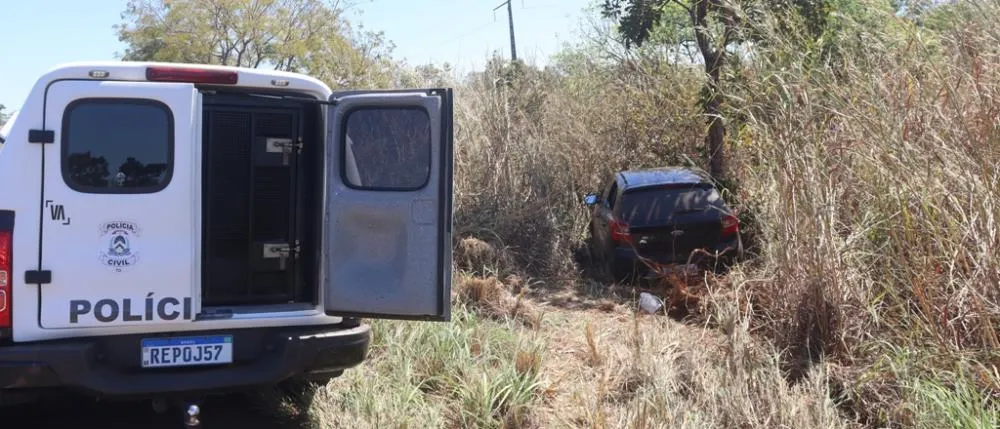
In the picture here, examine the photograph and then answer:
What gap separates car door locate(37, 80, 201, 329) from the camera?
4.20m

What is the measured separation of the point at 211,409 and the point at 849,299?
13.6ft

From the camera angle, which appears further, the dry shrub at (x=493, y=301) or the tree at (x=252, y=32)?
the tree at (x=252, y=32)

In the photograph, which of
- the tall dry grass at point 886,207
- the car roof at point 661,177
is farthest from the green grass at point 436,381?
the car roof at point 661,177

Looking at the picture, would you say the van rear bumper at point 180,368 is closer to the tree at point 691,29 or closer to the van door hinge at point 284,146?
the van door hinge at point 284,146

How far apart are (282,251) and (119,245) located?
0.99 meters

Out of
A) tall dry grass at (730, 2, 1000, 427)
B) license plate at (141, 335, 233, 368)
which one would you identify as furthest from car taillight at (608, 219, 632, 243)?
license plate at (141, 335, 233, 368)

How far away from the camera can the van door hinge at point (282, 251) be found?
5082mm

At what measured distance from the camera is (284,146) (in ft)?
16.7

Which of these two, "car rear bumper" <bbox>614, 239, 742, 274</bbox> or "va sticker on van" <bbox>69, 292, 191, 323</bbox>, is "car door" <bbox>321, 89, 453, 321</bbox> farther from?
"car rear bumper" <bbox>614, 239, 742, 274</bbox>

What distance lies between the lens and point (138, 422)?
548cm

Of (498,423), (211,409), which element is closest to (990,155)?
(498,423)

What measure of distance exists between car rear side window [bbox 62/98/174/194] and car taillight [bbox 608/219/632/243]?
5.64 meters

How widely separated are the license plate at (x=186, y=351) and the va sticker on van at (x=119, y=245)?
0.42 m

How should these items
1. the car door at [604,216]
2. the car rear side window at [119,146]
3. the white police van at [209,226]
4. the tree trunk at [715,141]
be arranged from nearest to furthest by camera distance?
the white police van at [209,226] → the car rear side window at [119,146] → the car door at [604,216] → the tree trunk at [715,141]
